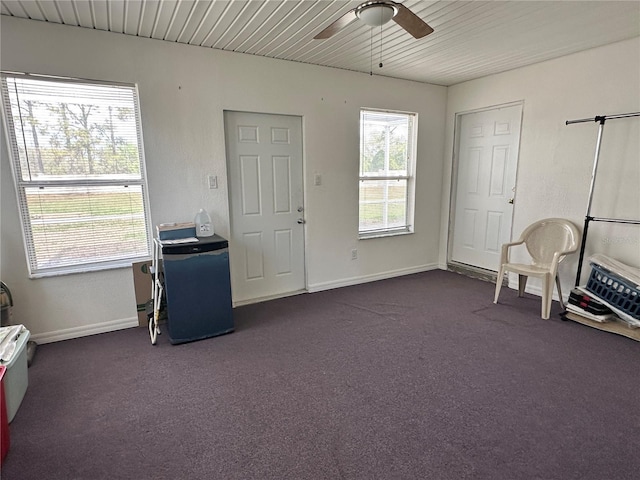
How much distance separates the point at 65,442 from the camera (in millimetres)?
1812

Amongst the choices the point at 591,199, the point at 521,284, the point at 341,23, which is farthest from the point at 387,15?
the point at 521,284

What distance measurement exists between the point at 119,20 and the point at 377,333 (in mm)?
3141

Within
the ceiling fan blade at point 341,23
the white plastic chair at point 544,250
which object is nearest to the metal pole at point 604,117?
the white plastic chair at point 544,250

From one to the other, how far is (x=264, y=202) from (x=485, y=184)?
274 cm

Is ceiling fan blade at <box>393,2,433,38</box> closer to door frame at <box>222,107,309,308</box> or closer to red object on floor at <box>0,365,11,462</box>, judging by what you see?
door frame at <box>222,107,309,308</box>

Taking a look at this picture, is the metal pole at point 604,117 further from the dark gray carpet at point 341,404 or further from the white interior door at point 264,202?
the white interior door at point 264,202

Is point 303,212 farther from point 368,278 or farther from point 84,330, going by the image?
point 84,330

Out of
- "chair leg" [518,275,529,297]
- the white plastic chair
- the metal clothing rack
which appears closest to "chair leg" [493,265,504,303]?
the white plastic chair

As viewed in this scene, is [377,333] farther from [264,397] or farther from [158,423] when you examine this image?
[158,423]

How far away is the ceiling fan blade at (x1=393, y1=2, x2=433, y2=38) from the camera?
1954 millimetres

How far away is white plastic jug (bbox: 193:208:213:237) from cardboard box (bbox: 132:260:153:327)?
20.1 inches

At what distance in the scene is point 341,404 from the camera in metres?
2.10

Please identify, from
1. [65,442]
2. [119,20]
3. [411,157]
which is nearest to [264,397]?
[65,442]

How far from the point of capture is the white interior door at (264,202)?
11.6 feet
